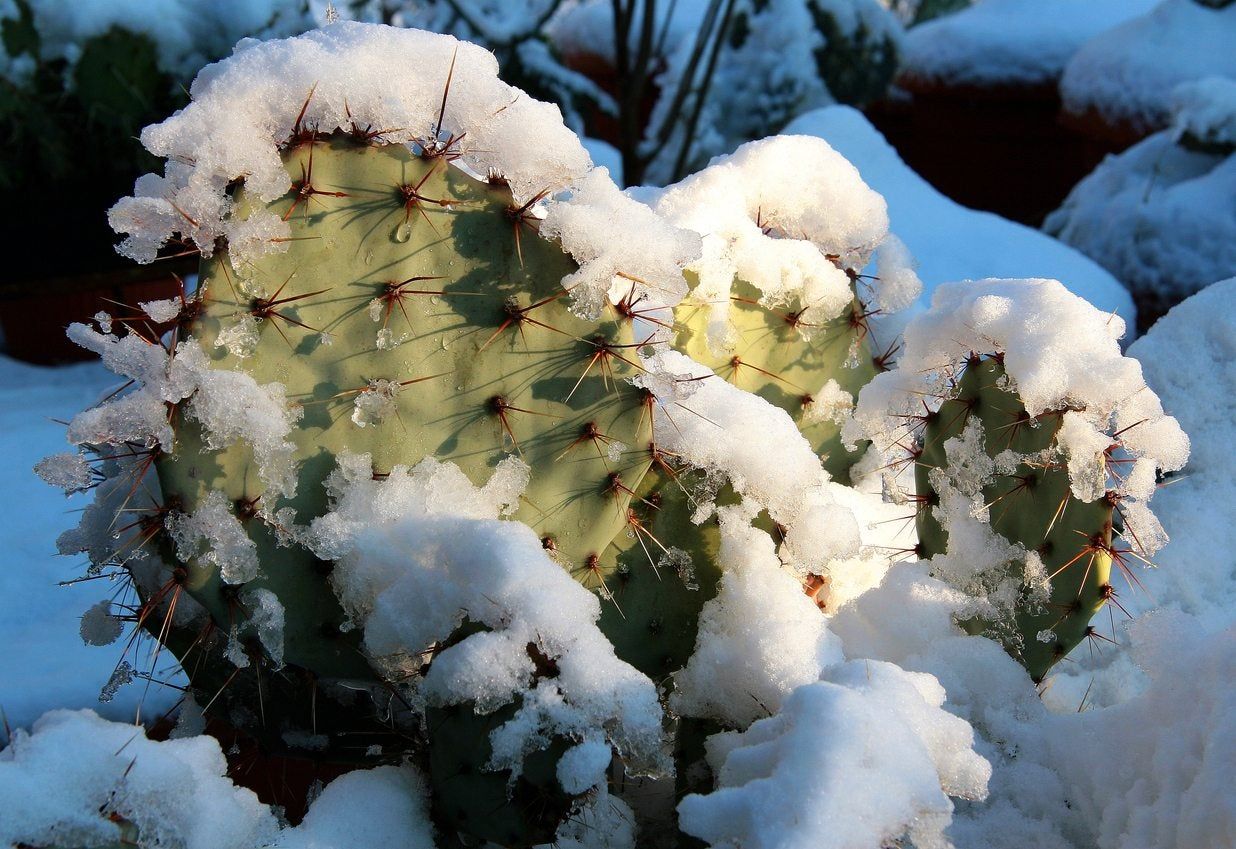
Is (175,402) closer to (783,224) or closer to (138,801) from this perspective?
(138,801)

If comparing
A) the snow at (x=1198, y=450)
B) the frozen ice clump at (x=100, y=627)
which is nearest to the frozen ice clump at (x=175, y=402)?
the frozen ice clump at (x=100, y=627)

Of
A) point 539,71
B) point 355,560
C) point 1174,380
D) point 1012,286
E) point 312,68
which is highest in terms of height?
point 312,68

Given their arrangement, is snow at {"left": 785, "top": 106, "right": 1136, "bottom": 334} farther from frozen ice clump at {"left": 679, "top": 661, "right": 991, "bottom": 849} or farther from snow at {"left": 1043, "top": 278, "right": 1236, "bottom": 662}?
frozen ice clump at {"left": 679, "top": 661, "right": 991, "bottom": 849}

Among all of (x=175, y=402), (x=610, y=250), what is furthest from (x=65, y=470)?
(x=610, y=250)

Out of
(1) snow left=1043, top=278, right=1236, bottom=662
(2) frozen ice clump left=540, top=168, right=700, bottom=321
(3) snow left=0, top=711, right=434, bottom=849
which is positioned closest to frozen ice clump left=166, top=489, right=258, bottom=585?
(3) snow left=0, top=711, right=434, bottom=849

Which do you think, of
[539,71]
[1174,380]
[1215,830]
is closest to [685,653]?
[1215,830]

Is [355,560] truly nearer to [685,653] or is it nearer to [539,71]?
[685,653]

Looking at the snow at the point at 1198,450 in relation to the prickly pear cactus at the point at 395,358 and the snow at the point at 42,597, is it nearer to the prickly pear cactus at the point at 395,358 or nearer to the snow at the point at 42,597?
the prickly pear cactus at the point at 395,358
